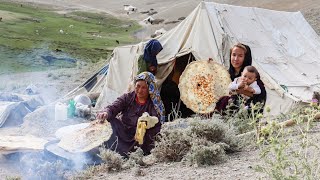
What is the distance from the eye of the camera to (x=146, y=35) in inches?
1177

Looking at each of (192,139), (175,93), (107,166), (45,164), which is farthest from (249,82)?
(175,93)

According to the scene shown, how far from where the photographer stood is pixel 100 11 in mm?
42938

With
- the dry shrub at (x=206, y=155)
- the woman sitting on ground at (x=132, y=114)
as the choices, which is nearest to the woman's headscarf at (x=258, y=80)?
the woman sitting on ground at (x=132, y=114)

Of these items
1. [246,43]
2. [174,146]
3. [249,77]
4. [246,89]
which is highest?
[246,43]

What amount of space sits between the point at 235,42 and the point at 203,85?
1661mm

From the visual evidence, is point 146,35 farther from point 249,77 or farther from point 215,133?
point 215,133

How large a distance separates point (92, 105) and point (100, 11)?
3437 centimetres

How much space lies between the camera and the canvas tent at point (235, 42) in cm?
831

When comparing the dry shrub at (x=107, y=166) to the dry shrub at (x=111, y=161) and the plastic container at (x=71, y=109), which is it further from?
the plastic container at (x=71, y=109)

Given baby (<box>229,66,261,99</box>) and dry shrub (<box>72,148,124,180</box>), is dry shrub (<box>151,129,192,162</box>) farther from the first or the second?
baby (<box>229,66,261,99</box>)

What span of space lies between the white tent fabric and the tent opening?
0.52ft

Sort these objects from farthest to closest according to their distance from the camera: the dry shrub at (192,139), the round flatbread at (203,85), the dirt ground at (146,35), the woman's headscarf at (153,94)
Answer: the round flatbread at (203,85) < the woman's headscarf at (153,94) < the dry shrub at (192,139) < the dirt ground at (146,35)

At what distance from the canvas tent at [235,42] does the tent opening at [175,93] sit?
15cm

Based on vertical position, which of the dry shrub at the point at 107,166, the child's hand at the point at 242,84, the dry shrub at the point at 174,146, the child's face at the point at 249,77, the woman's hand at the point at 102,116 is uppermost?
the child's face at the point at 249,77
